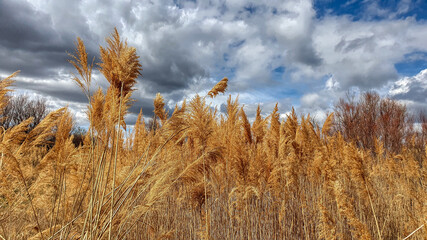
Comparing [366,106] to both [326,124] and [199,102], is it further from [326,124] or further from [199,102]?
[199,102]

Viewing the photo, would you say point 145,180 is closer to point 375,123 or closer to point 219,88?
point 219,88

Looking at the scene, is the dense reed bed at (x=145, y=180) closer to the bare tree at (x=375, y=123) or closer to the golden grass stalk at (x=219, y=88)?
the golden grass stalk at (x=219, y=88)

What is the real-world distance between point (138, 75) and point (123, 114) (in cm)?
35

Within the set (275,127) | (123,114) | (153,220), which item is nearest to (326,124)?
(275,127)

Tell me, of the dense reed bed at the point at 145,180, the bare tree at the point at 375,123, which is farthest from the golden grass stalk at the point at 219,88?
the bare tree at the point at 375,123

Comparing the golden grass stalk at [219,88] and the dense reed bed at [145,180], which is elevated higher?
the golden grass stalk at [219,88]

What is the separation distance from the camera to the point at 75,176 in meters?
2.56

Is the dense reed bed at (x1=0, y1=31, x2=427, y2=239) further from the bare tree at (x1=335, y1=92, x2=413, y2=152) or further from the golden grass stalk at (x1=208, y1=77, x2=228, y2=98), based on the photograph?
the bare tree at (x1=335, y1=92, x2=413, y2=152)

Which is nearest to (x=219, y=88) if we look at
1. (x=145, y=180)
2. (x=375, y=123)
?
(x=145, y=180)

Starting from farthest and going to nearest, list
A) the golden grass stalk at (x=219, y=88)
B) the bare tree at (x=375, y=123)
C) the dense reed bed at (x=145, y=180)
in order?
the bare tree at (x=375, y=123) < the golden grass stalk at (x=219, y=88) < the dense reed bed at (x=145, y=180)

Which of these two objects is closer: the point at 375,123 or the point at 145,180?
the point at 145,180

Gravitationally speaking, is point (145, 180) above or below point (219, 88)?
below

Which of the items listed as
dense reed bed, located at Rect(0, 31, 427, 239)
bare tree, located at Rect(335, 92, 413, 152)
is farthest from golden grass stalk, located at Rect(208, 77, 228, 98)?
bare tree, located at Rect(335, 92, 413, 152)

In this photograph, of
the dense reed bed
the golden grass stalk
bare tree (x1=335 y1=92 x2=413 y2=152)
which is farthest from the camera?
bare tree (x1=335 y1=92 x2=413 y2=152)
